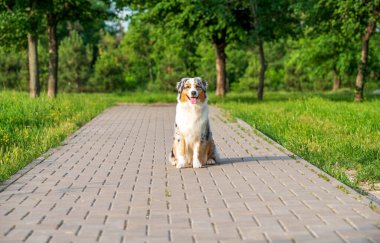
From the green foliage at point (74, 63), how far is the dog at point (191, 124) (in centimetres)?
3989

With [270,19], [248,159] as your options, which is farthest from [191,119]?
[270,19]

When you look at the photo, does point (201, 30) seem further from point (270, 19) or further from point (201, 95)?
point (201, 95)

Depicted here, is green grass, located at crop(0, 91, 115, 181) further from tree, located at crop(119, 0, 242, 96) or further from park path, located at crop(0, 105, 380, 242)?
tree, located at crop(119, 0, 242, 96)

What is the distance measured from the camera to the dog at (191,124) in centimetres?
953

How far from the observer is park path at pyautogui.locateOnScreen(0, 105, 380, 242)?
227 inches

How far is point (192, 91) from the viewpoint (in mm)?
9414

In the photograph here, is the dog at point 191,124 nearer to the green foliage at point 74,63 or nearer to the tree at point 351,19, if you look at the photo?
the tree at point 351,19

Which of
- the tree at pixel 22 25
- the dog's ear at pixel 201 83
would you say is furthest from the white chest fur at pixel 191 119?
the tree at pixel 22 25

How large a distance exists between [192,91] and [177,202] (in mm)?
2652

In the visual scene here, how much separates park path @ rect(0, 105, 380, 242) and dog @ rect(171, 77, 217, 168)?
0.25m

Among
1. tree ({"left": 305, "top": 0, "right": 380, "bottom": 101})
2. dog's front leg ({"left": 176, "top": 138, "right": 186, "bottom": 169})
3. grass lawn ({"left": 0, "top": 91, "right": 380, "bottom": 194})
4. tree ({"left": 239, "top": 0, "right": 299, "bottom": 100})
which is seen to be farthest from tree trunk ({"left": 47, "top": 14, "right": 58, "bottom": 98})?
dog's front leg ({"left": 176, "top": 138, "right": 186, "bottom": 169})

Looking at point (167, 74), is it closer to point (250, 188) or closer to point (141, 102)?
point (141, 102)

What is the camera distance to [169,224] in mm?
6121

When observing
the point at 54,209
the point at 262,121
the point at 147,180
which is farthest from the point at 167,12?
the point at 54,209
